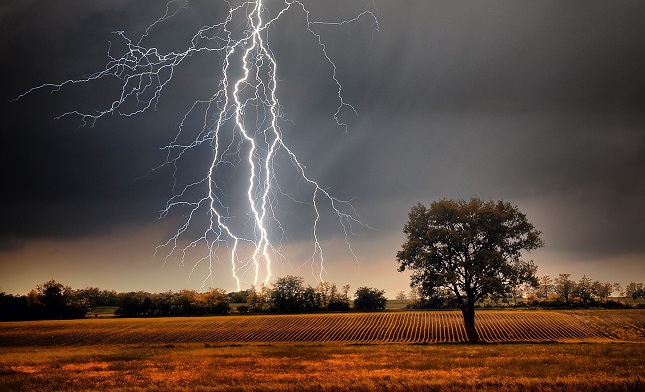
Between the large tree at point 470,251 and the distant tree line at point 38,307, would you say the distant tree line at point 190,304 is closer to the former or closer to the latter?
the distant tree line at point 38,307

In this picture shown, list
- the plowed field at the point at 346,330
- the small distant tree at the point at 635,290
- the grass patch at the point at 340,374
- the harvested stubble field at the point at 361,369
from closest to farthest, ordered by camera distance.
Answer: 1. the grass patch at the point at 340,374
2. the harvested stubble field at the point at 361,369
3. the plowed field at the point at 346,330
4. the small distant tree at the point at 635,290

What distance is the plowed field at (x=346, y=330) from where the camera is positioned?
39875mm

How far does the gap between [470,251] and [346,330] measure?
2043cm

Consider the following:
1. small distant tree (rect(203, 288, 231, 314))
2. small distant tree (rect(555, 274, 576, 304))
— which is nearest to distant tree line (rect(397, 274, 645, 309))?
small distant tree (rect(555, 274, 576, 304))

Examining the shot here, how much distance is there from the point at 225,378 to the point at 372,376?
463 centimetres

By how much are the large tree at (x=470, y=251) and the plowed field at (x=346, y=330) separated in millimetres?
6899

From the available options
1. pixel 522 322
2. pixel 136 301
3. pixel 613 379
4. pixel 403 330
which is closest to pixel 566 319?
pixel 522 322

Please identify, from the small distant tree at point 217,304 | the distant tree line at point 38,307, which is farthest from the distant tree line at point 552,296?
the distant tree line at point 38,307

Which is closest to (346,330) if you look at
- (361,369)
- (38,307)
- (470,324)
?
(470,324)

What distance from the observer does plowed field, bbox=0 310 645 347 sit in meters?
39.9

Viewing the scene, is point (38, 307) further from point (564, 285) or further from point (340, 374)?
point (564, 285)

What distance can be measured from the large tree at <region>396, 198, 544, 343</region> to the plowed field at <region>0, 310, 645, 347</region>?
6.90 meters

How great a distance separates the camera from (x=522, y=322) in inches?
1950

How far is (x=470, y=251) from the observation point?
3169cm
